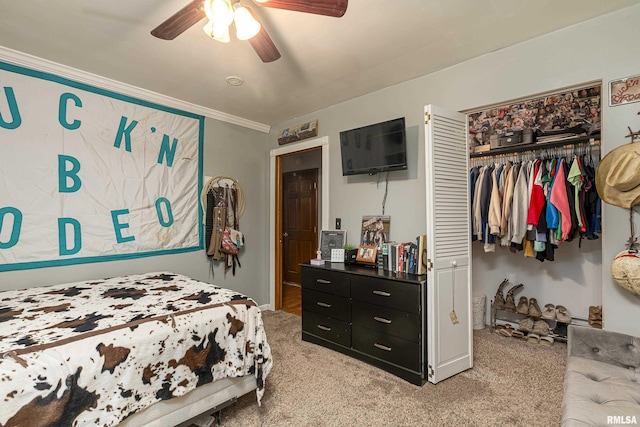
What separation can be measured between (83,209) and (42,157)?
50cm

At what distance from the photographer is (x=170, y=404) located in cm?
164

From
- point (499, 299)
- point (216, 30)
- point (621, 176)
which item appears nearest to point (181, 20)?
point (216, 30)

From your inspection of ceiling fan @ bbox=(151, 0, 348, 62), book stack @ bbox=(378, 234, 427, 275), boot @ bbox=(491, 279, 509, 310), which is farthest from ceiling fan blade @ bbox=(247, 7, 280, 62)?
boot @ bbox=(491, 279, 509, 310)

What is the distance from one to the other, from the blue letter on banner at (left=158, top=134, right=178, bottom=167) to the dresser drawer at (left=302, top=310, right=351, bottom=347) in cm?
214

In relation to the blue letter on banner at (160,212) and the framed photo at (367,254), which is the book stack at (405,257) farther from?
the blue letter on banner at (160,212)

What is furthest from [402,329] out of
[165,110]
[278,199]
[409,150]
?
[165,110]

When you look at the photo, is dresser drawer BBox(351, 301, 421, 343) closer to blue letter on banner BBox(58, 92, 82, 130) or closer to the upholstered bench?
the upholstered bench

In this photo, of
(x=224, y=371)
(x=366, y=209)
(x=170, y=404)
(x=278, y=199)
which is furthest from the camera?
(x=278, y=199)

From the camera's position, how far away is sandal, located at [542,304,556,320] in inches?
121

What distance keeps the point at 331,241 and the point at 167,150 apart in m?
2.00

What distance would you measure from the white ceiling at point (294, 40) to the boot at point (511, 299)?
8.08 ft

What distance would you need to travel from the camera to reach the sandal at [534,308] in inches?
125

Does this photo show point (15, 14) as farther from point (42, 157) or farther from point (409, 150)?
point (409, 150)

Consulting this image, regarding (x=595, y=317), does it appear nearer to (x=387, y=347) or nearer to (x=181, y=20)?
(x=387, y=347)
